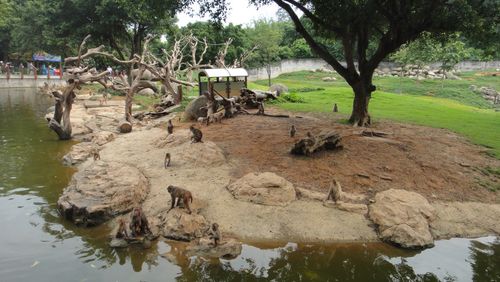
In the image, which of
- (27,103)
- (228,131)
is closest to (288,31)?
(27,103)

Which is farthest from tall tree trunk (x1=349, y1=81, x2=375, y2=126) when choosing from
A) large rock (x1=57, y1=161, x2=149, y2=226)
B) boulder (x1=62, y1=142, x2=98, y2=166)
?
boulder (x1=62, y1=142, x2=98, y2=166)

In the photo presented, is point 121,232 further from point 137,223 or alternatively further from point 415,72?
point 415,72

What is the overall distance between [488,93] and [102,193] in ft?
160

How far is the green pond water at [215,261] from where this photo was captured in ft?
28.5

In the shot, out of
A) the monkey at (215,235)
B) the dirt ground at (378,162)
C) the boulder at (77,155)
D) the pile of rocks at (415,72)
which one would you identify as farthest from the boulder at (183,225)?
the pile of rocks at (415,72)

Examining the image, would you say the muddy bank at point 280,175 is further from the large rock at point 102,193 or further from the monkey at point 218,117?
the monkey at point 218,117

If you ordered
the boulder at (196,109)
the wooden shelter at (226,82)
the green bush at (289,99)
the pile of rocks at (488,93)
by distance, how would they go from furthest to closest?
the pile of rocks at (488,93) < the green bush at (289,99) < the wooden shelter at (226,82) < the boulder at (196,109)

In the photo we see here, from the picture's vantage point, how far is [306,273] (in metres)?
8.89

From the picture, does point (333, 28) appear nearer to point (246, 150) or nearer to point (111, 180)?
point (246, 150)

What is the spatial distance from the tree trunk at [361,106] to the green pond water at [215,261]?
32.3 feet

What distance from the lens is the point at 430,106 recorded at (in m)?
31.0

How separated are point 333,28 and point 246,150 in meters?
7.11

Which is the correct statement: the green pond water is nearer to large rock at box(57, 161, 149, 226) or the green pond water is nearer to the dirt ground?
large rock at box(57, 161, 149, 226)

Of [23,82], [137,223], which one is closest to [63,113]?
[137,223]
